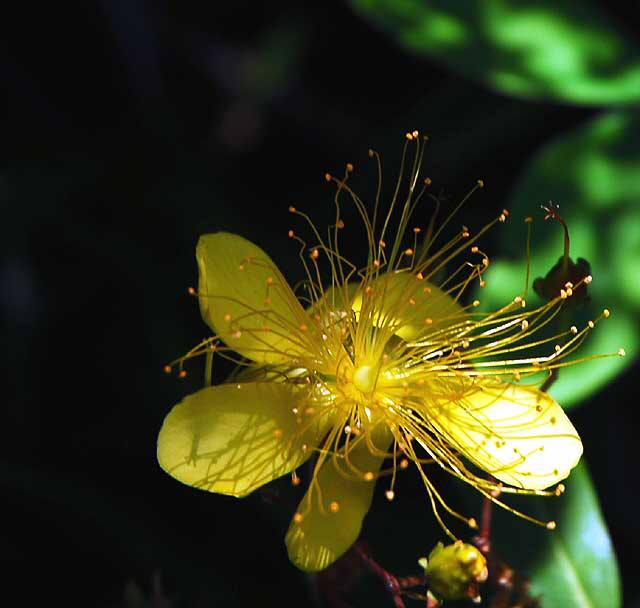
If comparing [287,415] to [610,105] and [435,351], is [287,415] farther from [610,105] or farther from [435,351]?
[610,105]

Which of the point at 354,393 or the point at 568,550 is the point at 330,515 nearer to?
the point at 354,393

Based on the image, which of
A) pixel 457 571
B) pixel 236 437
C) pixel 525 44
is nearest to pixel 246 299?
pixel 236 437

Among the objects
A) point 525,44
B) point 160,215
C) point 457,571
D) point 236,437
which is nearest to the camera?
point 457,571

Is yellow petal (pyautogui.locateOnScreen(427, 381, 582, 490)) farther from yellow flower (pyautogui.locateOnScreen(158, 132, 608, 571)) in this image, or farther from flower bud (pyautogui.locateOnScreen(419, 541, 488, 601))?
flower bud (pyautogui.locateOnScreen(419, 541, 488, 601))

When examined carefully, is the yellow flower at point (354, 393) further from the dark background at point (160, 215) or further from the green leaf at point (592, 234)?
the dark background at point (160, 215)

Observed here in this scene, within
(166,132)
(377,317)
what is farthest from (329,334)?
(166,132)

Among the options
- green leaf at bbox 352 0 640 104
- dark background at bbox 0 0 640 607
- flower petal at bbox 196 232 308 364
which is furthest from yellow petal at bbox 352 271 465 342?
green leaf at bbox 352 0 640 104
